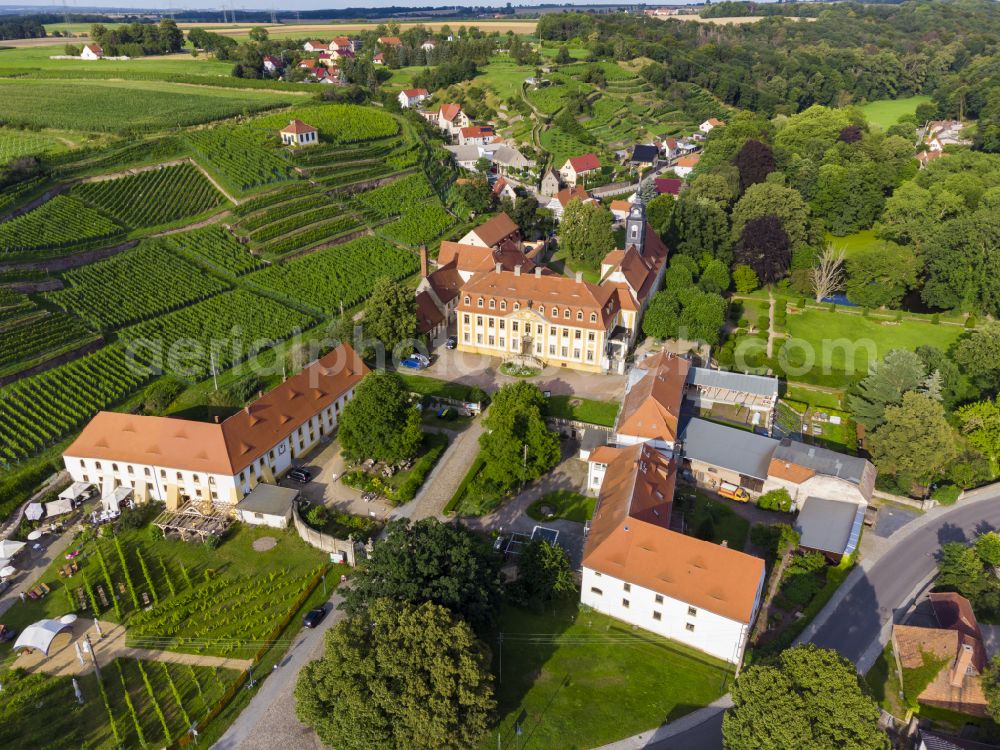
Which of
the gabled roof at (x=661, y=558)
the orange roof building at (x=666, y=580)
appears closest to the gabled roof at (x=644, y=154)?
the gabled roof at (x=661, y=558)

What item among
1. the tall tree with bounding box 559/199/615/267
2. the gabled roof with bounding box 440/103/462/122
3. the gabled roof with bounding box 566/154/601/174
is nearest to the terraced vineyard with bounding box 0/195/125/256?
the tall tree with bounding box 559/199/615/267

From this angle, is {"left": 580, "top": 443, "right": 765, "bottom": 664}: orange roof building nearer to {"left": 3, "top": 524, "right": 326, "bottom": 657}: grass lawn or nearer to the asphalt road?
the asphalt road

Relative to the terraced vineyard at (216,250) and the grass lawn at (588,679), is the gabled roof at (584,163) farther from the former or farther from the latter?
the grass lawn at (588,679)

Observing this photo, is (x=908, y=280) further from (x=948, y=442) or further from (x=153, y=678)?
(x=153, y=678)

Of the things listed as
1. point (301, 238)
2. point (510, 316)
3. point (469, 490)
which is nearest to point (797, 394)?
point (510, 316)

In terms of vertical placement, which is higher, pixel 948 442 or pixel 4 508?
pixel 948 442
